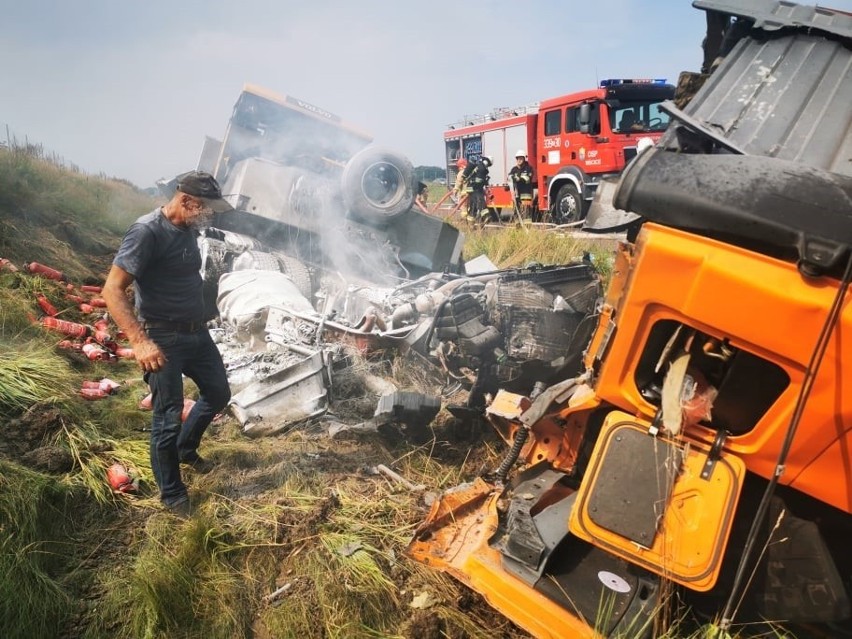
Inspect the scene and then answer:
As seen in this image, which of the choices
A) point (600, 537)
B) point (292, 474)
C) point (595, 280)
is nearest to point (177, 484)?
point (292, 474)

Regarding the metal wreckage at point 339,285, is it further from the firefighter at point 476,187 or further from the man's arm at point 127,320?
the firefighter at point 476,187

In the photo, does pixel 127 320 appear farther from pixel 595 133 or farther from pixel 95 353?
pixel 595 133

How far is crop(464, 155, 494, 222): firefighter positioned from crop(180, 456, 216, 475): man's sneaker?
30.3ft

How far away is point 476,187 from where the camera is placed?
1189 cm

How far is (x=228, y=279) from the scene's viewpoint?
5031 mm

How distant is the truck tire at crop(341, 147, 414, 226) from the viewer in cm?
604

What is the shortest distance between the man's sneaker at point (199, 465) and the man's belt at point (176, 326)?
853 mm

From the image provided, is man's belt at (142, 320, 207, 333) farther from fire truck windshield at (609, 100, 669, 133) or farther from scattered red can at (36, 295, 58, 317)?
fire truck windshield at (609, 100, 669, 133)

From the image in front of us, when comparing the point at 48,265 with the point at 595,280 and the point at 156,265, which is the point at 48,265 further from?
the point at 595,280

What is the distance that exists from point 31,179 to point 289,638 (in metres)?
9.37

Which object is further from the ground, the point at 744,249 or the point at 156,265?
the point at 744,249

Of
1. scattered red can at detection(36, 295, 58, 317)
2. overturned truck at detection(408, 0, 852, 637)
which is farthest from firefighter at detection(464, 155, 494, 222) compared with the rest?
overturned truck at detection(408, 0, 852, 637)

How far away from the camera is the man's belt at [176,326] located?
2.69 meters

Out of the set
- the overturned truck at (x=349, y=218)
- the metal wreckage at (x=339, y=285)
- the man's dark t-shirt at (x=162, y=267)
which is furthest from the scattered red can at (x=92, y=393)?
the overturned truck at (x=349, y=218)
